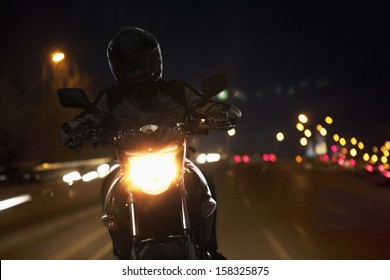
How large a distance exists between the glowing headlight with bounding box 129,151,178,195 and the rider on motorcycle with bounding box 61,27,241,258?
343 millimetres

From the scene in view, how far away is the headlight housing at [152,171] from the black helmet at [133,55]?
587 mm

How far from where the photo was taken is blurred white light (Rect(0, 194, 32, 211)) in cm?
965

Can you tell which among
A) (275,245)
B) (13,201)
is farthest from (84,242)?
(275,245)

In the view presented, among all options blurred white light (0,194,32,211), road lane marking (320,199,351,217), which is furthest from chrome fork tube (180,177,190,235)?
road lane marking (320,199,351,217)

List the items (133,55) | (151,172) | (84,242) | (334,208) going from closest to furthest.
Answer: (151,172)
(133,55)
(84,242)
(334,208)

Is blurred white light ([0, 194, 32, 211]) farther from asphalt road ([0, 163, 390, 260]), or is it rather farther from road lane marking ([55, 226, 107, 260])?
road lane marking ([55, 226, 107, 260])

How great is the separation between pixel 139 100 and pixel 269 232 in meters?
6.81

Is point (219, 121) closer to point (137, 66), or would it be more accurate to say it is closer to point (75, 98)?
point (137, 66)

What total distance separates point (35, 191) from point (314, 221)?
538 cm

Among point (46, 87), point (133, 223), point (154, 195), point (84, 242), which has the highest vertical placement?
point (46, 87)

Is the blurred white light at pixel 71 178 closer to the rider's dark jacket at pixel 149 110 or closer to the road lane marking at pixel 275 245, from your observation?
the road lane marking at pixel 275 245

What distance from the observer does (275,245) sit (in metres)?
8.38
